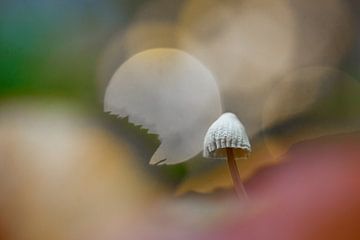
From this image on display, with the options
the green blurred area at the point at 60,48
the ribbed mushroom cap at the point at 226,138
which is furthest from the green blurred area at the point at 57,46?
the ribbed mushroom cap at the point at 226,138

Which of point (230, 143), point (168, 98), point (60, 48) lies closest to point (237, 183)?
point (230, 143)

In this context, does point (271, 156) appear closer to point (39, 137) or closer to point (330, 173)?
point (330, 173)

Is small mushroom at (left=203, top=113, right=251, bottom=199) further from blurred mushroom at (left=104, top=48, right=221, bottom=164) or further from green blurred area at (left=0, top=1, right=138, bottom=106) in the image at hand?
green blurred area at (left=0, top=1, right=138, bottom=106)


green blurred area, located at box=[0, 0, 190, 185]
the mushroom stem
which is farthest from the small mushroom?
green blurred area, located at box=[0, 0, 190, 185]

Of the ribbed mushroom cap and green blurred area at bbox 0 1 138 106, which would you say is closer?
the ribbed mushroom cap

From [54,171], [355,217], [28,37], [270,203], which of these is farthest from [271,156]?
[28,37]

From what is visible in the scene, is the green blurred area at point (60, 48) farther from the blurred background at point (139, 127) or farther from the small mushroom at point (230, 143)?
the small mushroom at point (230, 143)

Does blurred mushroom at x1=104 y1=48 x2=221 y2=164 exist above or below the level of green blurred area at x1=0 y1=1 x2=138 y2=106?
below
